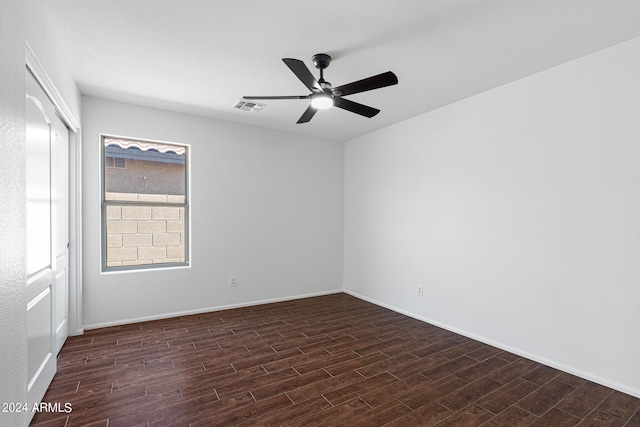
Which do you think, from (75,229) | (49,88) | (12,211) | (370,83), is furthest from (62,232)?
(370,83)

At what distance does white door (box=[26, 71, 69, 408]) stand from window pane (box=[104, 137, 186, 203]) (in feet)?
3.19

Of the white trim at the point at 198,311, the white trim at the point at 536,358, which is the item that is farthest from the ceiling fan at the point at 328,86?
the white trim at the point at 198,311

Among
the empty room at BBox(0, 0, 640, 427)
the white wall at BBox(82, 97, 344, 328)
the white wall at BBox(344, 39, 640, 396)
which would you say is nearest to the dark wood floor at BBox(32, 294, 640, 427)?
the empty room at BBox(0, 0, 640, 427)

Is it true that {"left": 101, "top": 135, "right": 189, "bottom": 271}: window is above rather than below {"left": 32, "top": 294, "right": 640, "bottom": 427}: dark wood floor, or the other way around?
above

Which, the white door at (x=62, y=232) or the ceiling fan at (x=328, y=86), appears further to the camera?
the white door at (x=62, y=232)

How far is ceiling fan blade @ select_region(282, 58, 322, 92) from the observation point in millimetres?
2084

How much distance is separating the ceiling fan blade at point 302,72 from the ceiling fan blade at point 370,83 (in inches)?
6.7

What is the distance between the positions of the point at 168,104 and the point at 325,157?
243 cm

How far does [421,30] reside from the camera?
2.29 meters

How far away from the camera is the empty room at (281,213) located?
206 centimetres

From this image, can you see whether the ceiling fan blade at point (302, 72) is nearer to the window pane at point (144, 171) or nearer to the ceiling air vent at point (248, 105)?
the ceiling air vent at point (248, 105)

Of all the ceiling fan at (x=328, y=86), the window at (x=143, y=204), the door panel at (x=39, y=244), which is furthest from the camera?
the window at (x=143, y=204)

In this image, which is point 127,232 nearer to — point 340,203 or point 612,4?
point 340,203

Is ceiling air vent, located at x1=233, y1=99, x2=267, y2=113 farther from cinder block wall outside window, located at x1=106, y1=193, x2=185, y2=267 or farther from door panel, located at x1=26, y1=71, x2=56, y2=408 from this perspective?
door panel, located at x1=26, y1=71, x2=56, y2=408
